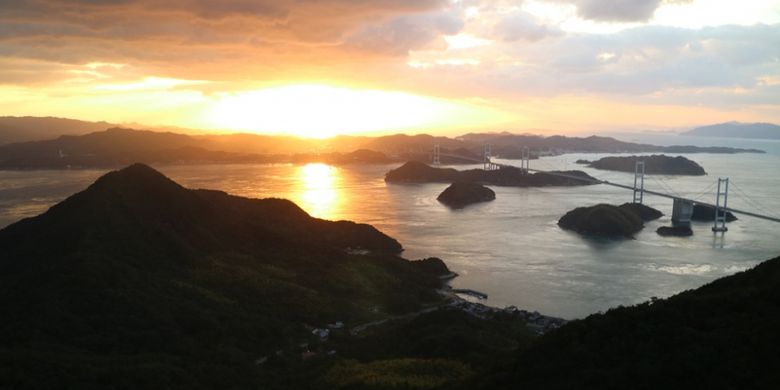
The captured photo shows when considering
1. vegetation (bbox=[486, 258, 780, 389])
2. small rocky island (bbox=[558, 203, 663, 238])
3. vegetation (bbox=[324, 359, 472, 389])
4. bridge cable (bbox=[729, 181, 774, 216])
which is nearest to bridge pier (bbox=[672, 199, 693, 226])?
small rocky island (bbox=[558, 203, 663, 238])

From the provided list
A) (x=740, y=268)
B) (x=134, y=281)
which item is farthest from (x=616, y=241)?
(x=134, y=281)

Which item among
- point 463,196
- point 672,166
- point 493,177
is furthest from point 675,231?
point 672,166

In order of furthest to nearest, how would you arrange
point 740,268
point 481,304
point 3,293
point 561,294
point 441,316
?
point 740,268
point 561,294
point 481,304
point 441,316
point 3,293

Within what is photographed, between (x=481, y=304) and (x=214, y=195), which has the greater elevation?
(x=214, y=195)

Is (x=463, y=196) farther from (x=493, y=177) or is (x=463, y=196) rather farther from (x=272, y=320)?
(x=272, y=320)

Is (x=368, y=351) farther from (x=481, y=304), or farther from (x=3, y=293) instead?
(x=3, y=293)
